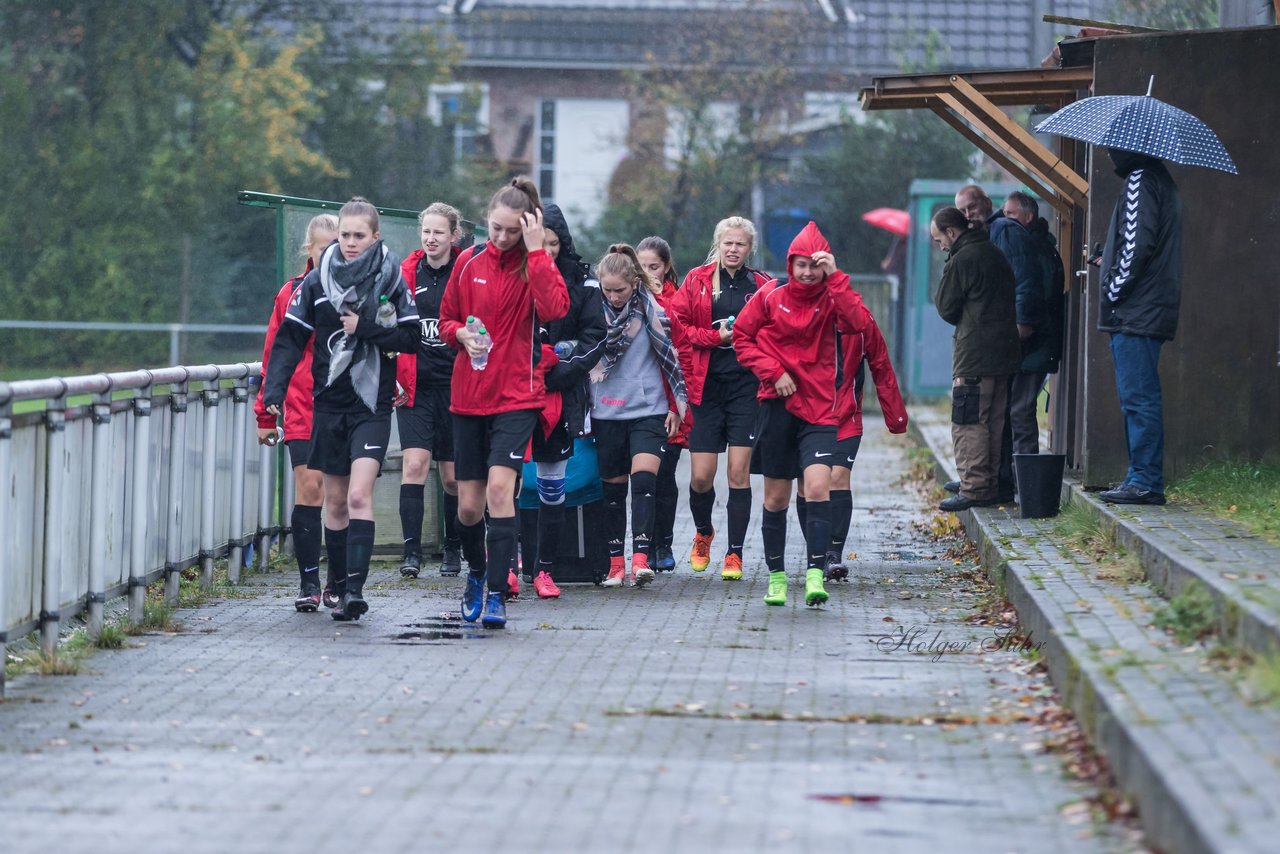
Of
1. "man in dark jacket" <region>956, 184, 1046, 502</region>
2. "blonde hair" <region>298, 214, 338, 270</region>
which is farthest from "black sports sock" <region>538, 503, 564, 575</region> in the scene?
"man in dark jacket" <region>956, 184, 1046, 502</region>

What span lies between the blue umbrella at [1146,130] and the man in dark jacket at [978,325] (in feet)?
5.79

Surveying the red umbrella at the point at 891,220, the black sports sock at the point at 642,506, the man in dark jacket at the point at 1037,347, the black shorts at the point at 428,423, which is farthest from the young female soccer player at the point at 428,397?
the red umbrella at the point at 891,220

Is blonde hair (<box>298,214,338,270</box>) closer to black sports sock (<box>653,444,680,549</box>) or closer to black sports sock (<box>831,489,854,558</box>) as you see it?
black sports sock (<box>653,444,680,549</box>)

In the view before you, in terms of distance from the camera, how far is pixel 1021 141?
12.2 metres

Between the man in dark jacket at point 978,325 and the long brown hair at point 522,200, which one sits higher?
the long brown hair at point 522,200

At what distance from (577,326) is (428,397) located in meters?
1.14

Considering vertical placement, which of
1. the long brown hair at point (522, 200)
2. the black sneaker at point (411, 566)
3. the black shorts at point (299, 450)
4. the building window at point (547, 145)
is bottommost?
the black sneaker at point (411, 566)

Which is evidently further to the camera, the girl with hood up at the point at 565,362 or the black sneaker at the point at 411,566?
the black sneaker at the point at 411,566

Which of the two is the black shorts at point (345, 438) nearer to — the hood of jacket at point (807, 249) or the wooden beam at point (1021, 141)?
the hood of jacket at point (807, 249)

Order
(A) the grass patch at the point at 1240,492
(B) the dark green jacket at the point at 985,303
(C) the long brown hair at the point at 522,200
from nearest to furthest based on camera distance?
(C) the long brown hair at the point at 522,200, (A) the grass patch at the point at 1240,492, (B) the dark green jacket at the point at 985,303

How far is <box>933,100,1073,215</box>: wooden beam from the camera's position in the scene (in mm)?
13414

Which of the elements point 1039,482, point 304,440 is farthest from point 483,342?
point 1039,482

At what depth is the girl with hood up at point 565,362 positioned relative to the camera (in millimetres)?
9438

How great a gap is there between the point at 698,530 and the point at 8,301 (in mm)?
20929
